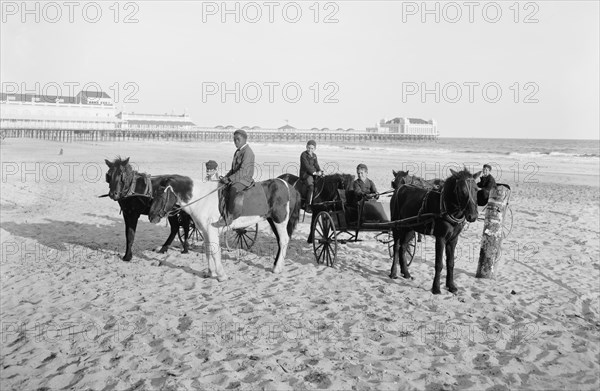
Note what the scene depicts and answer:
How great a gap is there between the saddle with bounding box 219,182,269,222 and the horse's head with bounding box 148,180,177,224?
0.91 m

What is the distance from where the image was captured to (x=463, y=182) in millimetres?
7715

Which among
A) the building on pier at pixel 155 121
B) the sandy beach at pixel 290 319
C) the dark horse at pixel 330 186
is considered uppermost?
the building on pier at pixel 155 121

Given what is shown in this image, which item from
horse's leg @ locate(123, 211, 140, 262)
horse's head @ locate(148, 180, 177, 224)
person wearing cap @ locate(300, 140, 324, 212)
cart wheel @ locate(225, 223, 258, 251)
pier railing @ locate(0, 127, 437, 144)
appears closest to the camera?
horse's head @ locate(148, 180, 177, 224)

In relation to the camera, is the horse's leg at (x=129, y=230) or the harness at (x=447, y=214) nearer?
the harness at (x=447, y=214)

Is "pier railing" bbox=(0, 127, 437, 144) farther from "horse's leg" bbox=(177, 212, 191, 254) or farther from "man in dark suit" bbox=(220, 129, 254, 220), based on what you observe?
Answer: "man in dark suit" bbox=(220, 129, 254, 220)

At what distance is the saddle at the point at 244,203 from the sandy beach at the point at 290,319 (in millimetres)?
1235

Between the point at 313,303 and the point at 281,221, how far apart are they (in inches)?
93.0

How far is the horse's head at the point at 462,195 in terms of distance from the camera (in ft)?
25.1

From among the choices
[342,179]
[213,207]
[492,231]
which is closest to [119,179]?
[213,207]

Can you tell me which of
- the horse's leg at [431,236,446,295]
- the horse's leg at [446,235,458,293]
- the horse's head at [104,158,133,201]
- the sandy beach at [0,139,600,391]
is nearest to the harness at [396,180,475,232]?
the horse's leg at [431,236,446,295]

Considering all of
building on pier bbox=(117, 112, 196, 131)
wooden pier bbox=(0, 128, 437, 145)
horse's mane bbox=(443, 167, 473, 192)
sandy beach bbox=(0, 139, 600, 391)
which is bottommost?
sandy beach bbox=(0, 139, 600, 391)

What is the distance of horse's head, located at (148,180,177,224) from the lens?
347 inches

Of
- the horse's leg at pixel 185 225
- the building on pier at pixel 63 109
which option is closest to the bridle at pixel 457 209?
the horse's leg at pixel 185 225

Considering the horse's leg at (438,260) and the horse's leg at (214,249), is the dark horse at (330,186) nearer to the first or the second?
the horse's leg at (438,260)
